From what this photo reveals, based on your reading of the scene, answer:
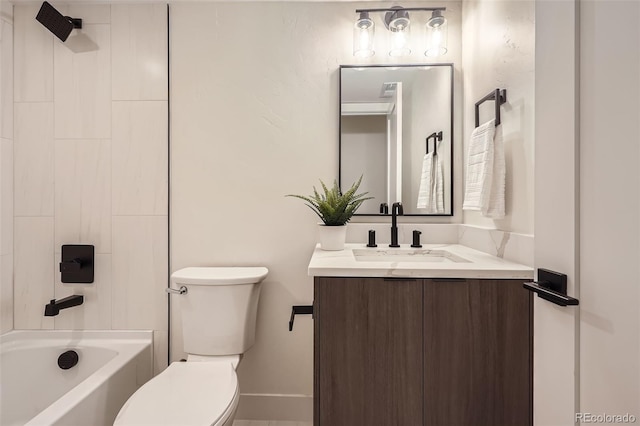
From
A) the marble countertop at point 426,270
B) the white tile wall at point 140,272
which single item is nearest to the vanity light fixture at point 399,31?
the marble countertop at point 426,270

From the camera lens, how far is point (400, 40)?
179 cm

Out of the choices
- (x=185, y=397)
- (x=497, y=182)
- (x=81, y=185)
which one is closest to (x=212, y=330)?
(x=185, y=397)

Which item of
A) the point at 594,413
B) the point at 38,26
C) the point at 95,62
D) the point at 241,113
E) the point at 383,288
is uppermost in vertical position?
the point at 38,26

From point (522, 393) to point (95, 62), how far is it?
8.18 feet

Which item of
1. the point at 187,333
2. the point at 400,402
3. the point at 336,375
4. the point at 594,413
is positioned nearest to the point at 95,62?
the point at 187,333

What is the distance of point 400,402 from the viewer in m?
1.16

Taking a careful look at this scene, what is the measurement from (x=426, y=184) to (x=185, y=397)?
1.49 metres

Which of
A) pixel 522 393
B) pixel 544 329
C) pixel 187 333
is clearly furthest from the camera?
pixel 187 333

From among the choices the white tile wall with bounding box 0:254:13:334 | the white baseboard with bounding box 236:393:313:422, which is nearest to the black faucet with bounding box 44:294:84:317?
the white tile wall with bounding box 0:254:13:334

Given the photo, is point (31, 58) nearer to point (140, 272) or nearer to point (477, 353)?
point (140, 272)

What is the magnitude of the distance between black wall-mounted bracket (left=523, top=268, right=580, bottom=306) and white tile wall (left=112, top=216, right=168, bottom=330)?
1.74m

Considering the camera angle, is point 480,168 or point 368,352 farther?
point 480,168

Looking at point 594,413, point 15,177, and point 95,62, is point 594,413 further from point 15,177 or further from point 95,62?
point 15,177

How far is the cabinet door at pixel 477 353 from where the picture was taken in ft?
3.73
